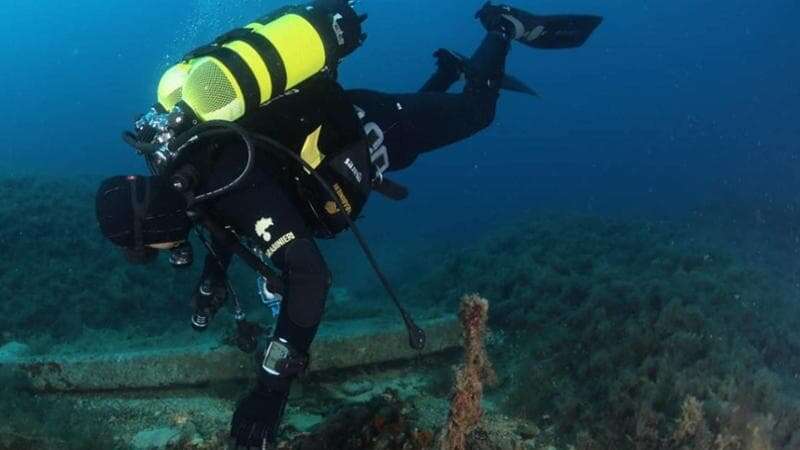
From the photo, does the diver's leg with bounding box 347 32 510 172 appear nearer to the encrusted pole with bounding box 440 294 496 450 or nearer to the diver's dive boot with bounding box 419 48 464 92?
the diver's dive boot with bounding box 419 48 464 92

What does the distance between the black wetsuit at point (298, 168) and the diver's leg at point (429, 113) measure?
0.04 ft

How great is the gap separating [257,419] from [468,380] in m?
1.22

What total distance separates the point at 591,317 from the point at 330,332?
2612 millimetres

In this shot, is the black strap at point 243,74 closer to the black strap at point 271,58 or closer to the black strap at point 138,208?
the black strap at point 271,58

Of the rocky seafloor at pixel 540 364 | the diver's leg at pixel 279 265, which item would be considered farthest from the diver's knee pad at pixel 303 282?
the rocky seafloor at pixel 540 364

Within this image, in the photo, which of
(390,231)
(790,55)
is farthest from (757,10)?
(390,231)

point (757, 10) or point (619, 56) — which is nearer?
point (757, 10)

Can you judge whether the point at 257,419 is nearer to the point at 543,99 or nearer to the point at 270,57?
the point at 270,57

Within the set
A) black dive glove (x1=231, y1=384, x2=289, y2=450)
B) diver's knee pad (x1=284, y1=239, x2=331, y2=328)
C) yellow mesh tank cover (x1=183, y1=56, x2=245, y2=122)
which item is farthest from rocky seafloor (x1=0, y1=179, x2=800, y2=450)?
yellow mesh tank cover (x1=183, y1=56, x2=245, y2=122)

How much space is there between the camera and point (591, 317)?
5.90 m

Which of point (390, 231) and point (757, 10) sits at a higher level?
point (390, 231)

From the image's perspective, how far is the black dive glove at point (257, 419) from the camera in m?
3.28

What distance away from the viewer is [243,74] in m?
3.77

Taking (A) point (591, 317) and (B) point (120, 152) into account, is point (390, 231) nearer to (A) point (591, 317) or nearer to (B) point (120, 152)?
(A) point (591, 317)
